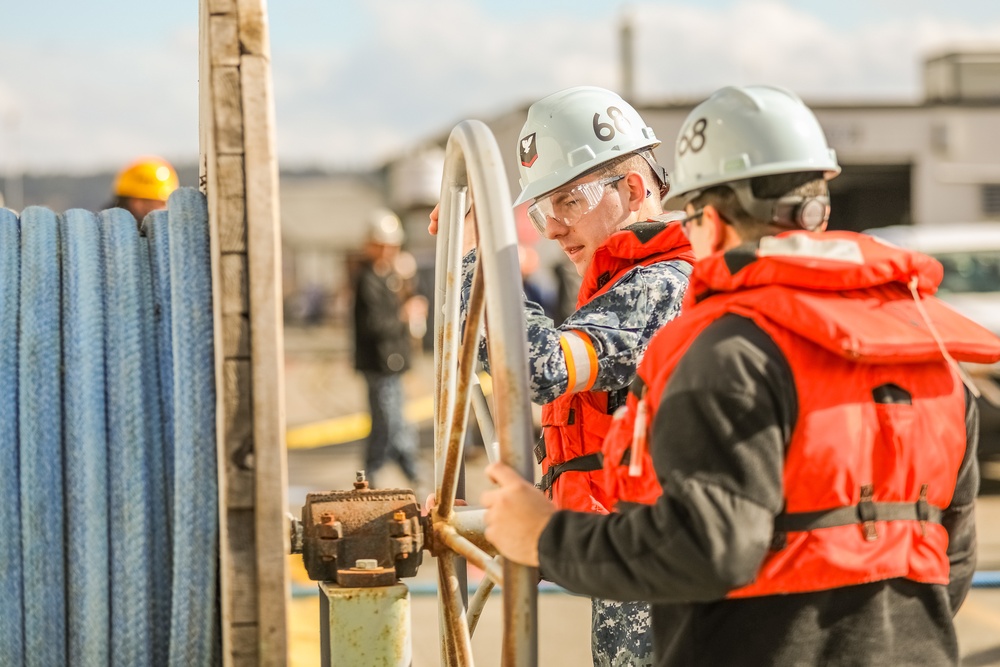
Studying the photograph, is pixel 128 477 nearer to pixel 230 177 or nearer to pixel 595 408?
pixel 230 177

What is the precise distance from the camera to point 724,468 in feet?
5.74

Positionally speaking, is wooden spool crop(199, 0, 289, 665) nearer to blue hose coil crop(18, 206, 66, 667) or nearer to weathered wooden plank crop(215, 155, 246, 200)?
weathered wooden plank crop(215, 155, 246, 200)

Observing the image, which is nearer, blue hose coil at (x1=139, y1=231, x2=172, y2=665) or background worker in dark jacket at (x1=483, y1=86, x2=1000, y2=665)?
background worker in dark jacket at (x1=483, y1=86, x2=1000, y2=665)

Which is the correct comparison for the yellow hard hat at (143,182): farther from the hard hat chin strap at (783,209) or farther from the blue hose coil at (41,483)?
the hard hat chin strap at (783,209)

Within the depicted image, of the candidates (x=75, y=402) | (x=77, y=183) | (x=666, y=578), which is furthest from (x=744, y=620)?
(x=77, y=183)

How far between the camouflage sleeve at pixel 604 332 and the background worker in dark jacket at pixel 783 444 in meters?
0.41

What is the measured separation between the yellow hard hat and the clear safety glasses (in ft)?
12.6

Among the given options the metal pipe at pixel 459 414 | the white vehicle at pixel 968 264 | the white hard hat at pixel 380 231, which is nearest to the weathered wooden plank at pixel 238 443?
the metal pipe at pixel 459 414

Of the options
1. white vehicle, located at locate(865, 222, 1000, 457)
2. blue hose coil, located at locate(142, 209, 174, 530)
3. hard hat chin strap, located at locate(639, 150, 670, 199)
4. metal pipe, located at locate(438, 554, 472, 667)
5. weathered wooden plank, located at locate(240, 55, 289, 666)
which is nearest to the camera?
weathered wooden plank, located at locate(240, 55, 289, 666)

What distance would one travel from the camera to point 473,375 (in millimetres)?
2520

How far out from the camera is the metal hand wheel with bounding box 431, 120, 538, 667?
6.87 ft

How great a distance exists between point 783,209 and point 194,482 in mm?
1134

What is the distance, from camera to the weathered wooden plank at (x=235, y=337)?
2.09m

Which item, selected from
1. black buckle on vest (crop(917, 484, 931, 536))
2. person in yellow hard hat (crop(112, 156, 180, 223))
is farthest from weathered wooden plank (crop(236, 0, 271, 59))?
person in yellow hard hat (crop(112, 156, 180, 223))
